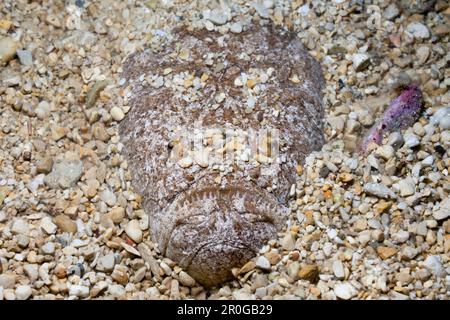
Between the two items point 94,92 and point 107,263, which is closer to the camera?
point 107,263

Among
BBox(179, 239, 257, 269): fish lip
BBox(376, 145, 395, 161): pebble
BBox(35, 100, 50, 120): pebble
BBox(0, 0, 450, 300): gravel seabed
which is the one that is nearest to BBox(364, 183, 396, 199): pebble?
BBox(0, 0, 450, 300): gravel seabed

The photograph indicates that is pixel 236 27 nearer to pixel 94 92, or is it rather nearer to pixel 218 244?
pixel 94 92

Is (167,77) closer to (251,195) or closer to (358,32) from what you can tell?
(251,195)

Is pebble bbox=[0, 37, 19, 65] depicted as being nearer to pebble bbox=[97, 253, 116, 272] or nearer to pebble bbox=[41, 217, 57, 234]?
pebble bbox=[41, 217, 57, 234]

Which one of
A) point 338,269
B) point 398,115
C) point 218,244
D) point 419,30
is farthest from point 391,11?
point 218,244

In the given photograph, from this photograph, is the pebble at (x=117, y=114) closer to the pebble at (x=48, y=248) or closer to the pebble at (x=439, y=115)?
the pebble at (x=48, y=248)

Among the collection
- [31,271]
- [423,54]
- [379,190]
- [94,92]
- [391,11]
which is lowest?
[31,271]

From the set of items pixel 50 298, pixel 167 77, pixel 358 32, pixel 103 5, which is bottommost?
pixel 50 298

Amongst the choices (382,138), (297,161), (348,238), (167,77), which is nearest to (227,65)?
(167,77)
